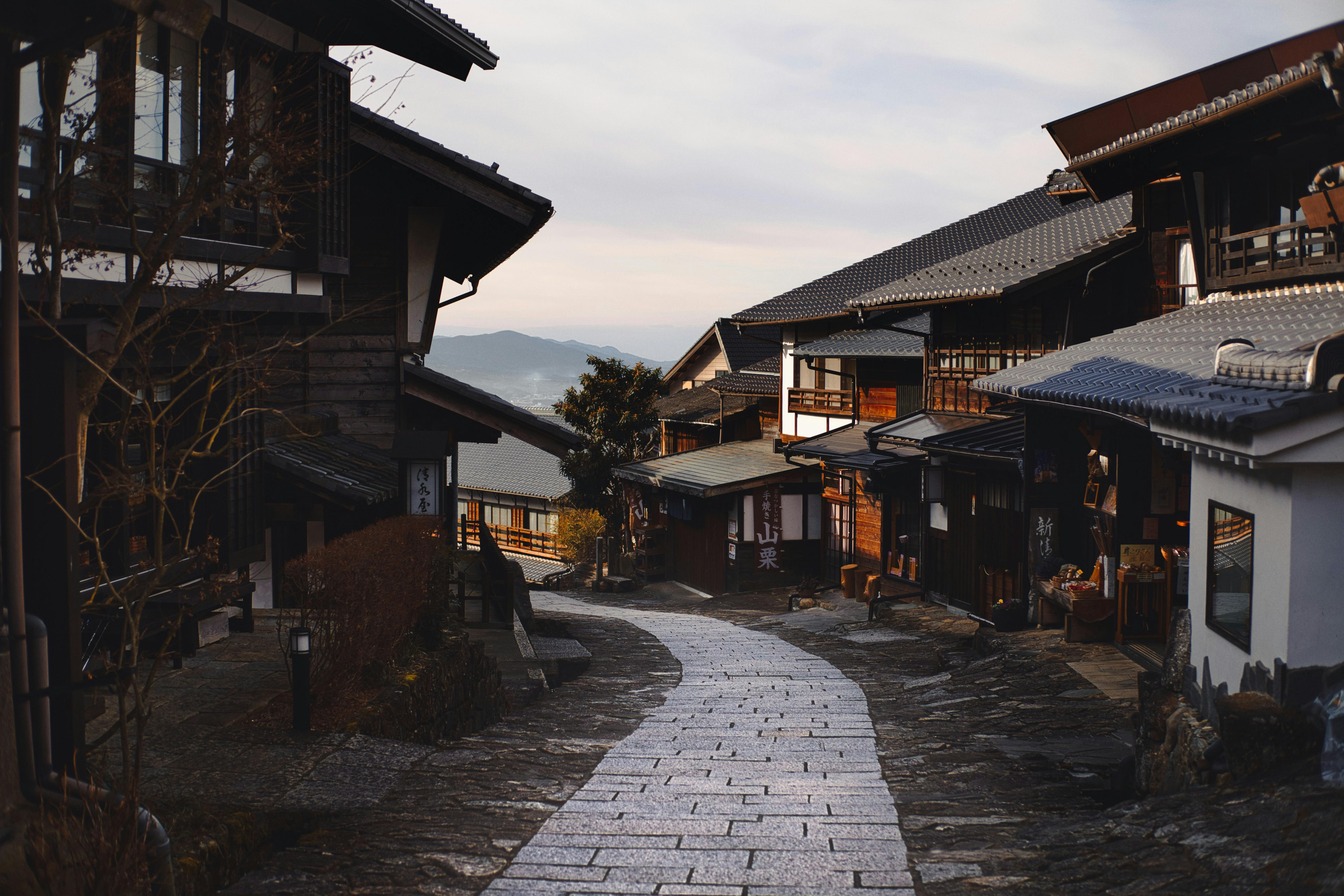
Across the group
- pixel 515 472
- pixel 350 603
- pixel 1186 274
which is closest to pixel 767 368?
pixel 515 472

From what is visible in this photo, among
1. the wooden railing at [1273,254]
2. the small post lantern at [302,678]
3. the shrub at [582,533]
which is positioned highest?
the wooden railing at [1273,254]

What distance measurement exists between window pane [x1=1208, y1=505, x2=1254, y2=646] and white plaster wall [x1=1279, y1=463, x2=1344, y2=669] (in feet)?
2.16

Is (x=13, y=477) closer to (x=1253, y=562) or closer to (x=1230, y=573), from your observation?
(x=1253, y=562)

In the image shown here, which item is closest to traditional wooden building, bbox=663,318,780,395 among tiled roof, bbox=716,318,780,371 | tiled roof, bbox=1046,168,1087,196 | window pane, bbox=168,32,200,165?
tiled roof, bbox=716,318,780,371

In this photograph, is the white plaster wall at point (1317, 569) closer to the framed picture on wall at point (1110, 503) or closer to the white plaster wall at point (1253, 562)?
the white plaster wall at point (1253, 562)

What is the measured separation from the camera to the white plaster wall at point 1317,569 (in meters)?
6.44

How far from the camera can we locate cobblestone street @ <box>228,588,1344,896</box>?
18.1ft

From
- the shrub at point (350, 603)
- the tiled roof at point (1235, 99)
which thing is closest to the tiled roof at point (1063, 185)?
the tiled roof at point (1235, 99)

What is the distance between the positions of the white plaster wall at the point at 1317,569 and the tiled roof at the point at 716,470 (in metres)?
23.3

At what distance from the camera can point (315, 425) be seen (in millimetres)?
14016

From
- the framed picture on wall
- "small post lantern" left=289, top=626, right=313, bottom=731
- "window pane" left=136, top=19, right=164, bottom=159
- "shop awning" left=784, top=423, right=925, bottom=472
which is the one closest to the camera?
"small post lantern" left=289, top=626, right=313, bottom=731

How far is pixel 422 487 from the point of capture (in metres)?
14.9

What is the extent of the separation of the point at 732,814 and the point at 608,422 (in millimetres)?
31157

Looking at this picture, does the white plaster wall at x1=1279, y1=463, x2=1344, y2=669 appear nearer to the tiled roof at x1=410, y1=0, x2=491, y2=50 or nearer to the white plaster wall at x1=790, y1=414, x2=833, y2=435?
the tiled roof at x1=410, y1=0, x2=491, y2=50
